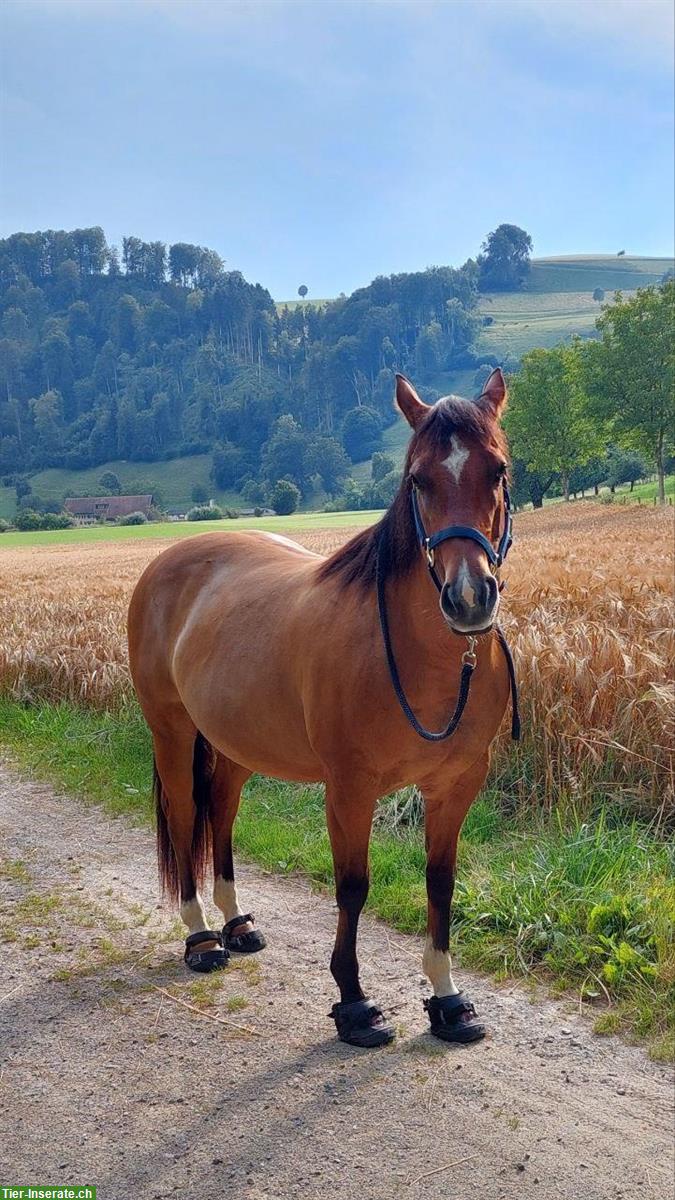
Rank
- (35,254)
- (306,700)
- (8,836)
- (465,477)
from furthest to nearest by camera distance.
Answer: (35,254)
(8,836)
(306,700)
(465,477)

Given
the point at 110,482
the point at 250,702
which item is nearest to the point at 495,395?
the point at 250,702

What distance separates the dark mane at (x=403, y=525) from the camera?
2.80 metres

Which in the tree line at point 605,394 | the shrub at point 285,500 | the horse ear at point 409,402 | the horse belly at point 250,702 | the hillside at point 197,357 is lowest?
the shrub at point 285,500

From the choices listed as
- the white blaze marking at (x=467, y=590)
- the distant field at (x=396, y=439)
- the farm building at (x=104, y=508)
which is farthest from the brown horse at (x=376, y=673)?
the distant field at (x=396, y=439)

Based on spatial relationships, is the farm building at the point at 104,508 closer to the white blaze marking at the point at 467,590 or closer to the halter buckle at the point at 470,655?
the halter buckle at the point at 470,655

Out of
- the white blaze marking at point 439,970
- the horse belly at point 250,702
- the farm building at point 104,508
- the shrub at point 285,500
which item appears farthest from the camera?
the shrub at point 285,500

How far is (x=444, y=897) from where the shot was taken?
3.51 metres

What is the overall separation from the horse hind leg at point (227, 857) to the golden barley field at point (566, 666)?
2.12 m

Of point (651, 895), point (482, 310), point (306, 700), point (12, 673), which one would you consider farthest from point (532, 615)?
point (482, 310)

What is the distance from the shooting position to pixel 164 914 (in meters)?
4.66

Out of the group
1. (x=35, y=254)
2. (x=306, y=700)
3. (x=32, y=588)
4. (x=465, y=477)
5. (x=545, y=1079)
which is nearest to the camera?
(x=465, y=477)

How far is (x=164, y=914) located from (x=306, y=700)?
6.75 ft

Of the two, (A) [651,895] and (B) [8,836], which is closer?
(A) [651,895]

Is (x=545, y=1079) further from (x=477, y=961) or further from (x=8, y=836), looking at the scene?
(x=8, y=836)
